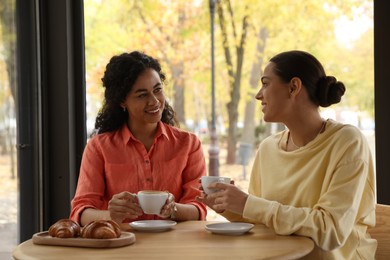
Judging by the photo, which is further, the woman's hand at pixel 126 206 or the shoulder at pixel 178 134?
the shoulder at pixel 178 134

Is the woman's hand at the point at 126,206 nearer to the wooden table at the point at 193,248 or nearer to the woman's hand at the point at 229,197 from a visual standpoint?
the wooden table at the point at 193,248

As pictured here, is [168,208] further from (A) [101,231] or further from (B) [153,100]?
(B) [153,100]

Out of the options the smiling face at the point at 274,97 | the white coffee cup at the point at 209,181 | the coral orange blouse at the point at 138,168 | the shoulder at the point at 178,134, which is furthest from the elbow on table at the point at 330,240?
the shoulder at the point at 178,134

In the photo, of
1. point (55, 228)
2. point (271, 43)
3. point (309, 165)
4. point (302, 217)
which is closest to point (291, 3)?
point (271, 43)

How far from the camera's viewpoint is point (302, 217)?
1.93 metres

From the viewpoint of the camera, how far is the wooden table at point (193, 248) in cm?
171

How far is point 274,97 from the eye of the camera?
2150mm

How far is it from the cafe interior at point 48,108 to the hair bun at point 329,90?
1410 millimetres

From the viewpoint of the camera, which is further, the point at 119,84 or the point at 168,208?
the point at 119,84

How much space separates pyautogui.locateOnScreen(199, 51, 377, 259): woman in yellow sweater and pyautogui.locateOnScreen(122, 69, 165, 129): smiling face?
1.64 feet

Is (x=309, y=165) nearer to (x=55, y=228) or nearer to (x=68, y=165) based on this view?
(x=55, y=228)

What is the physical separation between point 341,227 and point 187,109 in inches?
82.4

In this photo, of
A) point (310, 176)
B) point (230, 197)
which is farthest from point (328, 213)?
point (230, 197)

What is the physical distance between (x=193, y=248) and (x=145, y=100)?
35.1 inches
